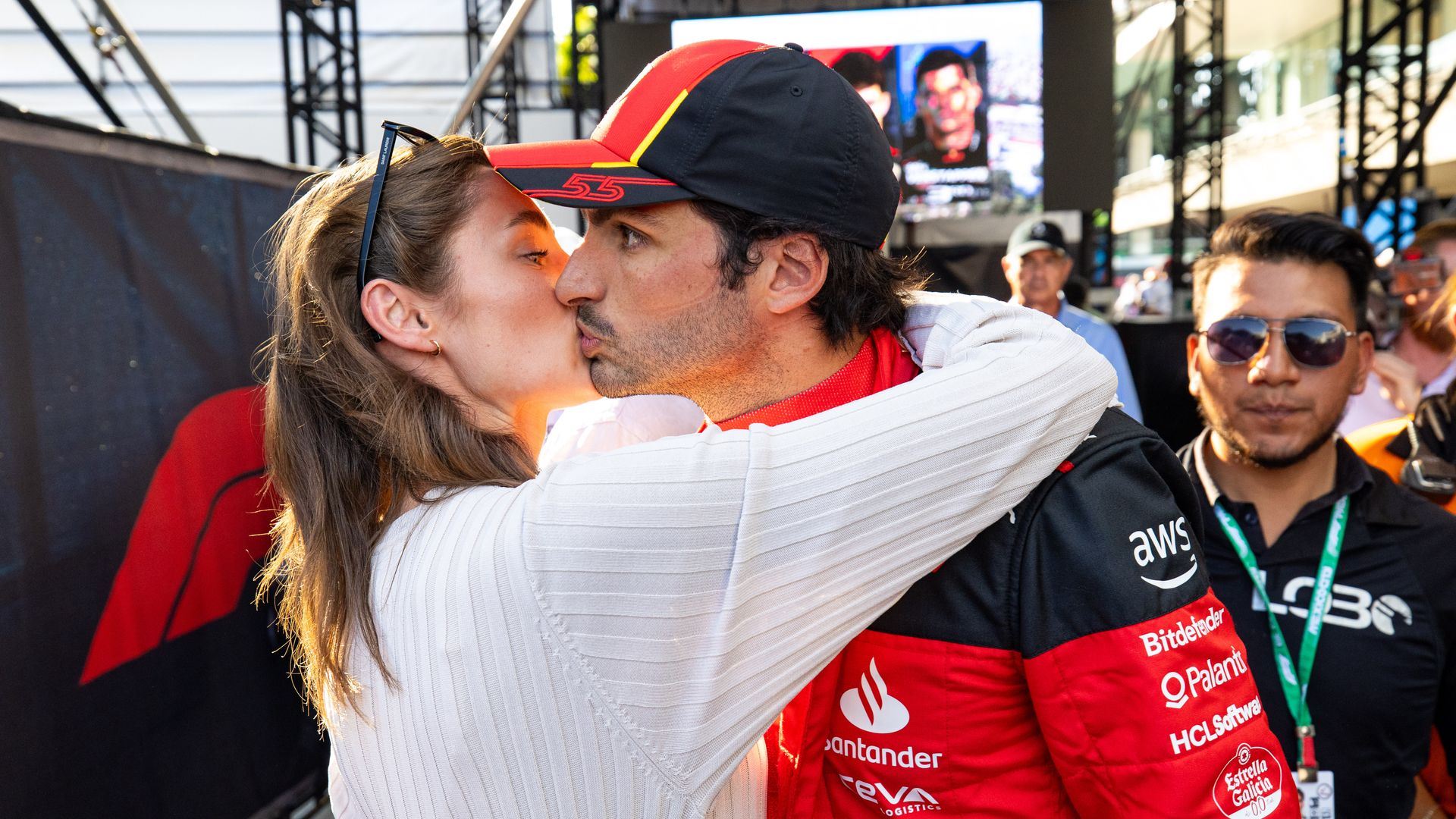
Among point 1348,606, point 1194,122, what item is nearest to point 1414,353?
point 1348,606

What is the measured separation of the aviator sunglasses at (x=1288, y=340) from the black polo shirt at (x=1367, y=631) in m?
0.26

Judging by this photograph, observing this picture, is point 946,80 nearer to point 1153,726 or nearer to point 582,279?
point 582,279

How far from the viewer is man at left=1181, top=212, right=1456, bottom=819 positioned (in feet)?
6.16

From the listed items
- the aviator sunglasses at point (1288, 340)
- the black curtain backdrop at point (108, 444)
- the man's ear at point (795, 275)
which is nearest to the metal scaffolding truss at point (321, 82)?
the black curtain backdrop at point (108, 444)

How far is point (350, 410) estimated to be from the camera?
57.5 inches

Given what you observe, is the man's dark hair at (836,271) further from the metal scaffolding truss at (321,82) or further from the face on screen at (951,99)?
the metal scaffolding truss at (321,82)

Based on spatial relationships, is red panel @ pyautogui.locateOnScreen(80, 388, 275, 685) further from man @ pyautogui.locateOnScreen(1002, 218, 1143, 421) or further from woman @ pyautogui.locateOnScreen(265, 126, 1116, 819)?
man @ pyautogui.locateOnScreen(1002, 218, 1143, 421)

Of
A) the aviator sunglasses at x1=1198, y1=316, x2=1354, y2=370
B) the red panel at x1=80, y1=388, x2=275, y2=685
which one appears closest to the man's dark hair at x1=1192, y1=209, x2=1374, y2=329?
the aviator sunglasses at x1=1198, y1=316, x2=1354, y2=370

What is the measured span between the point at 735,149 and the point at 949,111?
633 centimetres

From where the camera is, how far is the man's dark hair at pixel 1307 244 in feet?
7.18

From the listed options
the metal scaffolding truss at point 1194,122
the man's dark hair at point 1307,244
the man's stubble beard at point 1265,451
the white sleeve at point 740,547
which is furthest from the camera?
the metal scaffolding truss at point 1194,122

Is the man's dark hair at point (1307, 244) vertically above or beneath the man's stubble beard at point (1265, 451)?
above

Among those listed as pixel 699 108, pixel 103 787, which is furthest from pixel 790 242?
pixel 103 787

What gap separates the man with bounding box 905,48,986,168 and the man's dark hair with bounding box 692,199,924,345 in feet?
19.8
